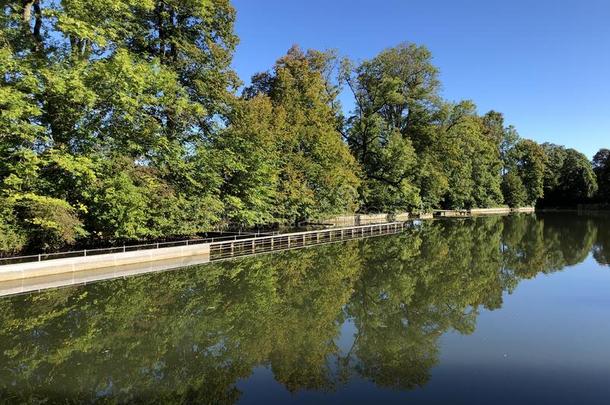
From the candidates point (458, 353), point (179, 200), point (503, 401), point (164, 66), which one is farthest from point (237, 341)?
point (164, 66)

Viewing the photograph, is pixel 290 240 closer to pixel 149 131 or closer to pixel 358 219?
pixel 149 131

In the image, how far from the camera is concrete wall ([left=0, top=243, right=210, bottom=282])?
15110 millimetres

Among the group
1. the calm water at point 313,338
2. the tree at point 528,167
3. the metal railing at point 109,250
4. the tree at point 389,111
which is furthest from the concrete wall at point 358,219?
the tree at point 528,167

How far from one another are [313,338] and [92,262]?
38.2ft

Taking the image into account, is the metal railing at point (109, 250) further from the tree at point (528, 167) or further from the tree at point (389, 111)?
the tree at point (528, 167)

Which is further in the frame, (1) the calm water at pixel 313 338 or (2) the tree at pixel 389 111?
(2) the tree at pixel 389 111

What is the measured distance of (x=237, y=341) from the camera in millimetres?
10039

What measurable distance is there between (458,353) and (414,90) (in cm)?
4285

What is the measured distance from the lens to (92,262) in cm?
1773

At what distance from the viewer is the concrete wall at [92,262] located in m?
15.1

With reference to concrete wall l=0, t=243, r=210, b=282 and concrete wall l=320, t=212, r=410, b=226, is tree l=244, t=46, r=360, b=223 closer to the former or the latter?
concrete wall l=320, t=212, r=410, b=226

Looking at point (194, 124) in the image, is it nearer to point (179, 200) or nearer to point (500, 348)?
point (179, 200)

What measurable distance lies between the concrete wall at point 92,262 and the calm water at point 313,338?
7.64 feet

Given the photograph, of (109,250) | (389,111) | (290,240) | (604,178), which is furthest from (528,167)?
(109,250)
